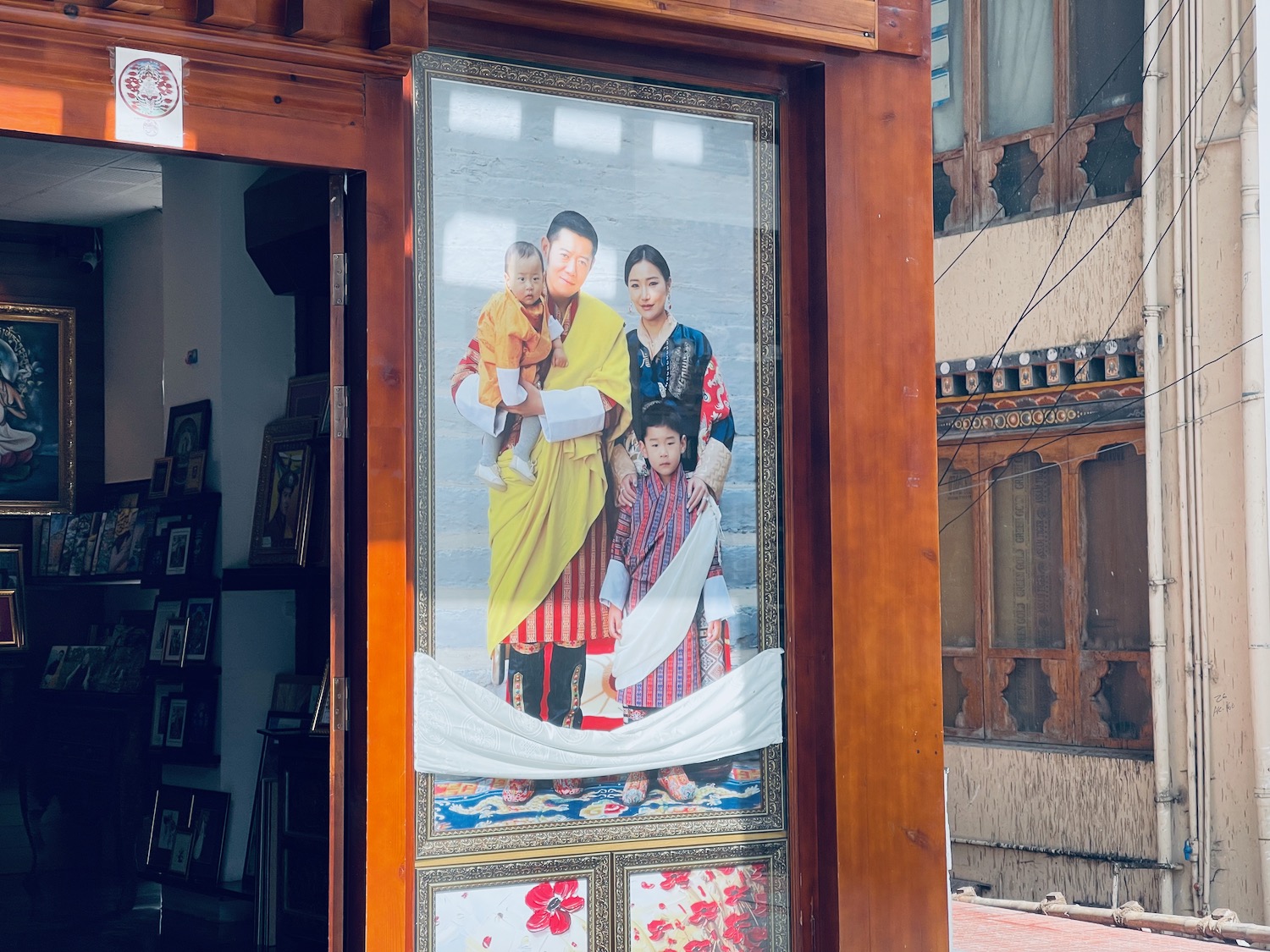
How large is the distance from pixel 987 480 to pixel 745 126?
18.8 feet

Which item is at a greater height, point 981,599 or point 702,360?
point 702,360

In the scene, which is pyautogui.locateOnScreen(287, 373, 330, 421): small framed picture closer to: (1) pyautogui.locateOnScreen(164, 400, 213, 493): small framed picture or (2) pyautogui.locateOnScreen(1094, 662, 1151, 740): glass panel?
(1) pyautogui.locateOnScreen(164, 400, 213, 493): small framed picture

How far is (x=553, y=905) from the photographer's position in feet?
15.1

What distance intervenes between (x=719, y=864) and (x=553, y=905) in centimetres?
57

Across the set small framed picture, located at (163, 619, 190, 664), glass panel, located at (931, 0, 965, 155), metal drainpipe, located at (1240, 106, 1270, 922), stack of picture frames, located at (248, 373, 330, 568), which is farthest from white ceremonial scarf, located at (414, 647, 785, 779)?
glass panel, located at (931, 0, 965, 155)

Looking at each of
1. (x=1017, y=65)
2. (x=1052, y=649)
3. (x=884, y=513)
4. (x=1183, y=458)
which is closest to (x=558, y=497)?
(x=884, y=513)

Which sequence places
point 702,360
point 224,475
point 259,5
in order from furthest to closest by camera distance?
point 224,475 < point 702,360 < point 259,5

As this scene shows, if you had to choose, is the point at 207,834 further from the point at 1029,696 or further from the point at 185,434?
the point at 1029,696

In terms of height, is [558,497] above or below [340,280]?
below

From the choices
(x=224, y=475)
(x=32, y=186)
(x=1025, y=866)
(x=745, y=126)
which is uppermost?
(x=32, y=186)

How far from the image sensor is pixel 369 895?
4.27 meters

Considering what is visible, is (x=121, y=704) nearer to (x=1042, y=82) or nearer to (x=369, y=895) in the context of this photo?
(x=369, y=895)

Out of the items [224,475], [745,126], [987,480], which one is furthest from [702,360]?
[987,480]

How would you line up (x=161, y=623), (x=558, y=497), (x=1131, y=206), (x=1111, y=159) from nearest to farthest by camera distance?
1. (x=558, y=497)
2. (x=161, y=623)
3. (x=1131, y=206)
4. (x=1111, y=159)
